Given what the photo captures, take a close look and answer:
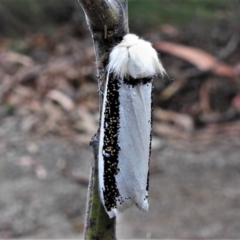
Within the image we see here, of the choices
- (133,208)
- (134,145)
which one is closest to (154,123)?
(133,208)

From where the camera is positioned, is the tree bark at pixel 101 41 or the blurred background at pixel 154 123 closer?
the tree bark at pixel 101 41

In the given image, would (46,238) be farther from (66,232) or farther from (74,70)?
(74,70)

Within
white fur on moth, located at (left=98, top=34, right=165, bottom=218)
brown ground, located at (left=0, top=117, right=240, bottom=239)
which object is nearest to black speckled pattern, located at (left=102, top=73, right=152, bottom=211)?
white fur on moth, located at (left=98, top=34, right=165, bottom=218)

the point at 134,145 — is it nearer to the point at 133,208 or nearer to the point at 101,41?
the point at 101,41

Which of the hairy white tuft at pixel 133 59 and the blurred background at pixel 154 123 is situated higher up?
the blurred background at pixel 154 123

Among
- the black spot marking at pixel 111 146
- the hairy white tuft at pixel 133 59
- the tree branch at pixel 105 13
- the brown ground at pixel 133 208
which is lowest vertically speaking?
the black spot marking at pixel 111 146

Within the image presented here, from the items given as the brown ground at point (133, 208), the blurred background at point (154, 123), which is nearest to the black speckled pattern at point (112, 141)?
the blurred background at point (154, 123)

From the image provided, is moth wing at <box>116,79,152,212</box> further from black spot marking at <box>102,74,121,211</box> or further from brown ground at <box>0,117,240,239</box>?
brown ground at <box>0,117,240,239</box>

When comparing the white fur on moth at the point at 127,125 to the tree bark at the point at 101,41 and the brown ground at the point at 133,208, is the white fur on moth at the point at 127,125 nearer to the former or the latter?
the tree bark at the point at 101,41
